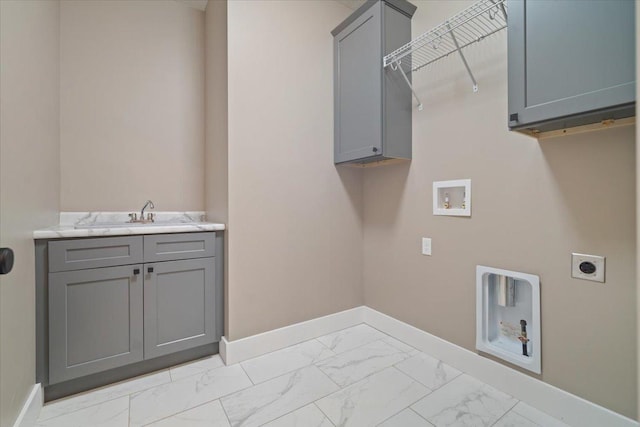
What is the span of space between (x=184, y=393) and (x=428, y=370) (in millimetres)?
1477

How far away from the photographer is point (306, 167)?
2.31m

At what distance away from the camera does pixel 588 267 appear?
1.35 m

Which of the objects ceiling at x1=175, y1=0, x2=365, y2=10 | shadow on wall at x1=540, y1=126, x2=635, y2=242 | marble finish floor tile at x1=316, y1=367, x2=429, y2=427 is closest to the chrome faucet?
ceiling at x1=175, y1=0, x2=365, y2=10

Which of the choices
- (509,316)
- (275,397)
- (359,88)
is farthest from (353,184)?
(275,397)

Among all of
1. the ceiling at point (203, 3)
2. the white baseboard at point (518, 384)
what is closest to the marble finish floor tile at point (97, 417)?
the white baseboard at point (518, 384)

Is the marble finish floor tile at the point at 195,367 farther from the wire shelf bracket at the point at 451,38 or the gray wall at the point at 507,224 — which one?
the wire shelf bracket at the point at 451,38

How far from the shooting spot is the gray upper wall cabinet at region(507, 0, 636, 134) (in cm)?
106

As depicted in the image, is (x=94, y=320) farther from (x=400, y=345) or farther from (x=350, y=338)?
(x=400, y=345)

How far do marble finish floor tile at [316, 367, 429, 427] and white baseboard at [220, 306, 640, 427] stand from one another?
0.36 m

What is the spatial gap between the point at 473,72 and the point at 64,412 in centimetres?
296

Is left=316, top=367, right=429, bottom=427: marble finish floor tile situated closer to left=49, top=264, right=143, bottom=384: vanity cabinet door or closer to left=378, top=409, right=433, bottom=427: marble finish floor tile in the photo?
left=378, top=409, right=433, bottom=427: marble finish floor tile

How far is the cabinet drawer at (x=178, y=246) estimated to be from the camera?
1.82 m

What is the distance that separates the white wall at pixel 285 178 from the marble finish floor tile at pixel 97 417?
Result: 0.67 m

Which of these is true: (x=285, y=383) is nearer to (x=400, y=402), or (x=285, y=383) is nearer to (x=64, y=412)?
(x=400, y=402)
